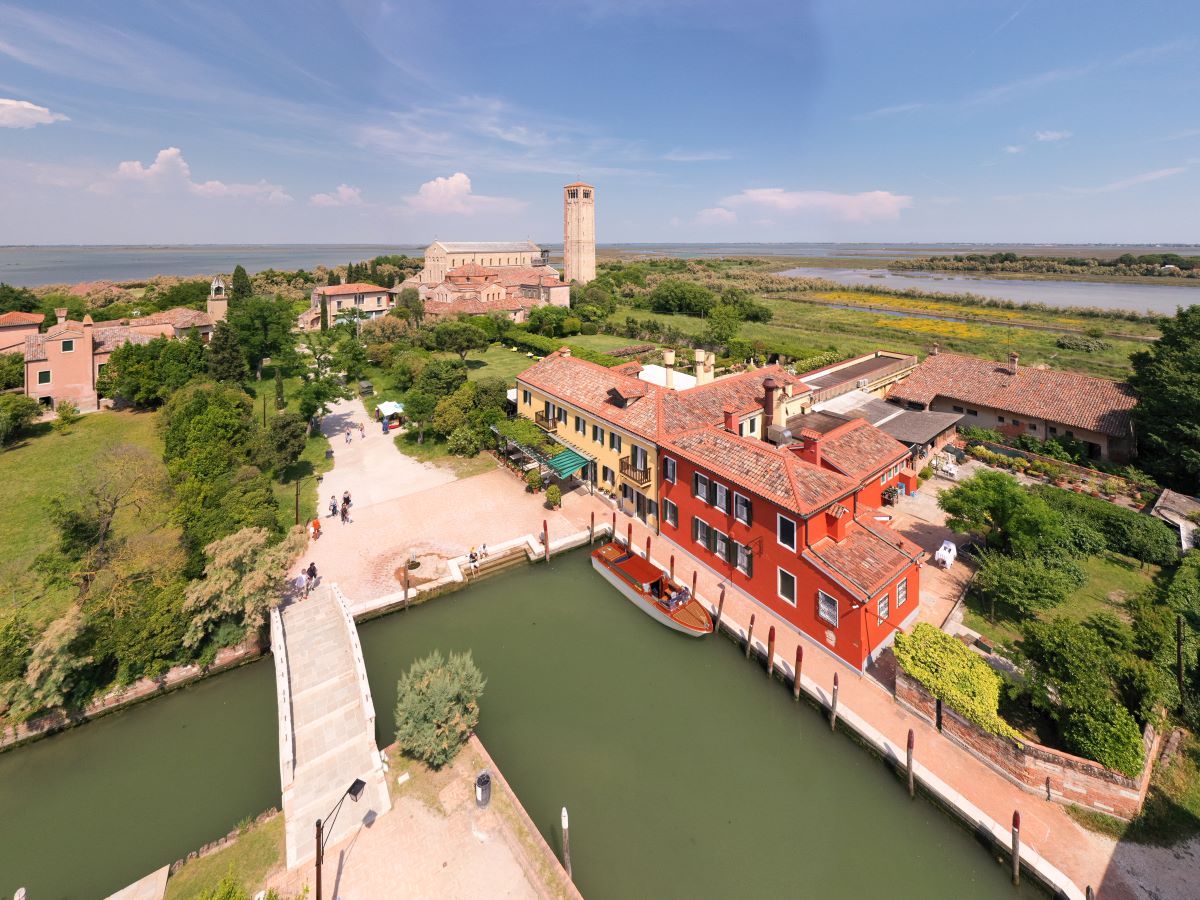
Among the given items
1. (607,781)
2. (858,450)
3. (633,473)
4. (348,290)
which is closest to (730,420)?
(633,473)

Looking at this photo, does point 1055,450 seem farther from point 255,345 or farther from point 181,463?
point 255,345

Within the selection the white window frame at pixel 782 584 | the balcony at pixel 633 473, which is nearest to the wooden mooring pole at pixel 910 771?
the white window frame at pixel 782 584

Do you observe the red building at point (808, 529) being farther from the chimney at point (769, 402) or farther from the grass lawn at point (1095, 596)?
the grass lawn at point (1095, 596)

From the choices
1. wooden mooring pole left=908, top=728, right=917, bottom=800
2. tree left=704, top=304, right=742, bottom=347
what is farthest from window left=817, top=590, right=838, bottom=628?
tree left=704, top=304, right=742, bottom=347

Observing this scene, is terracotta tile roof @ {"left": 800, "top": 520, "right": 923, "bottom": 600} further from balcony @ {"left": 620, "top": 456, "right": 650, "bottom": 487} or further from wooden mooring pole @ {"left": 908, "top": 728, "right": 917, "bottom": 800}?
balcony @ {"left": 620, "top": 456, "right": 650, "bottom": 487}

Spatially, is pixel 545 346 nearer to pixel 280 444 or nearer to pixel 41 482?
pixel 280 444

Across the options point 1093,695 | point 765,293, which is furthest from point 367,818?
point 765,293
